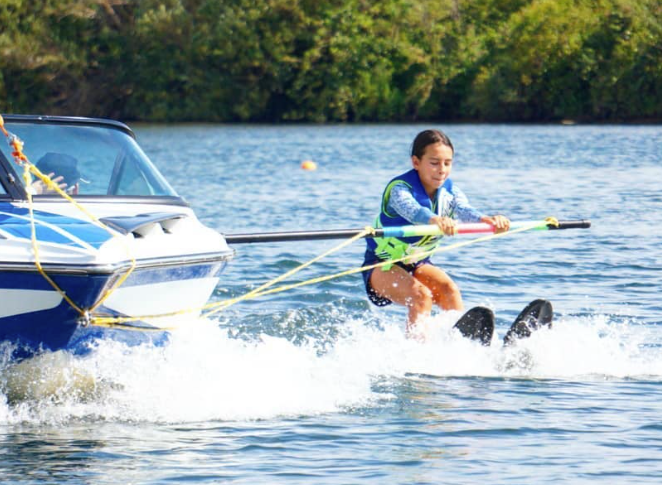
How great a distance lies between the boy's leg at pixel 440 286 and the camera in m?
8.43

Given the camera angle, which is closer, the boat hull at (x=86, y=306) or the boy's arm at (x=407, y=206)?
the boat hull at (x=86, y=306)

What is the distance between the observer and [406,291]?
824 cm

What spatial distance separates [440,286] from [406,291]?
1.02 ft

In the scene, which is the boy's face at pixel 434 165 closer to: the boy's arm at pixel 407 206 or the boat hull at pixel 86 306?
the boy's arm at pixel 407 206

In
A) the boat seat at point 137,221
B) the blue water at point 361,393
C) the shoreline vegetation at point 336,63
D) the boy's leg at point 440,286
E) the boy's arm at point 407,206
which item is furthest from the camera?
the shoreline vegetation at point 336,63

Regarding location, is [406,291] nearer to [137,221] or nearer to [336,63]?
[137,221]

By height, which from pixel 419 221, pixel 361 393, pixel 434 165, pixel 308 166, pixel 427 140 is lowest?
pixel 308 166

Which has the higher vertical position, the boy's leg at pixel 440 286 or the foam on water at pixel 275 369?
the boy's leg at pixel 440 286

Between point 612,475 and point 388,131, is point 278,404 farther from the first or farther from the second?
point 388,131

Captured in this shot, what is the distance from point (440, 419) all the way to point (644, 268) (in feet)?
21.3

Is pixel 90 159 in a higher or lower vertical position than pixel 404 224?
higher

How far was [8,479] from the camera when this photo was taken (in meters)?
6.02

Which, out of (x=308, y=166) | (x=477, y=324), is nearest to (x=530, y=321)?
(x=477, y=324)

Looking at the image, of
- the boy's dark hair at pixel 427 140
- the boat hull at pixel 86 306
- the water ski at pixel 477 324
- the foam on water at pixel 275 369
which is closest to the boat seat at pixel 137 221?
the boat hull at pixel 86 306
